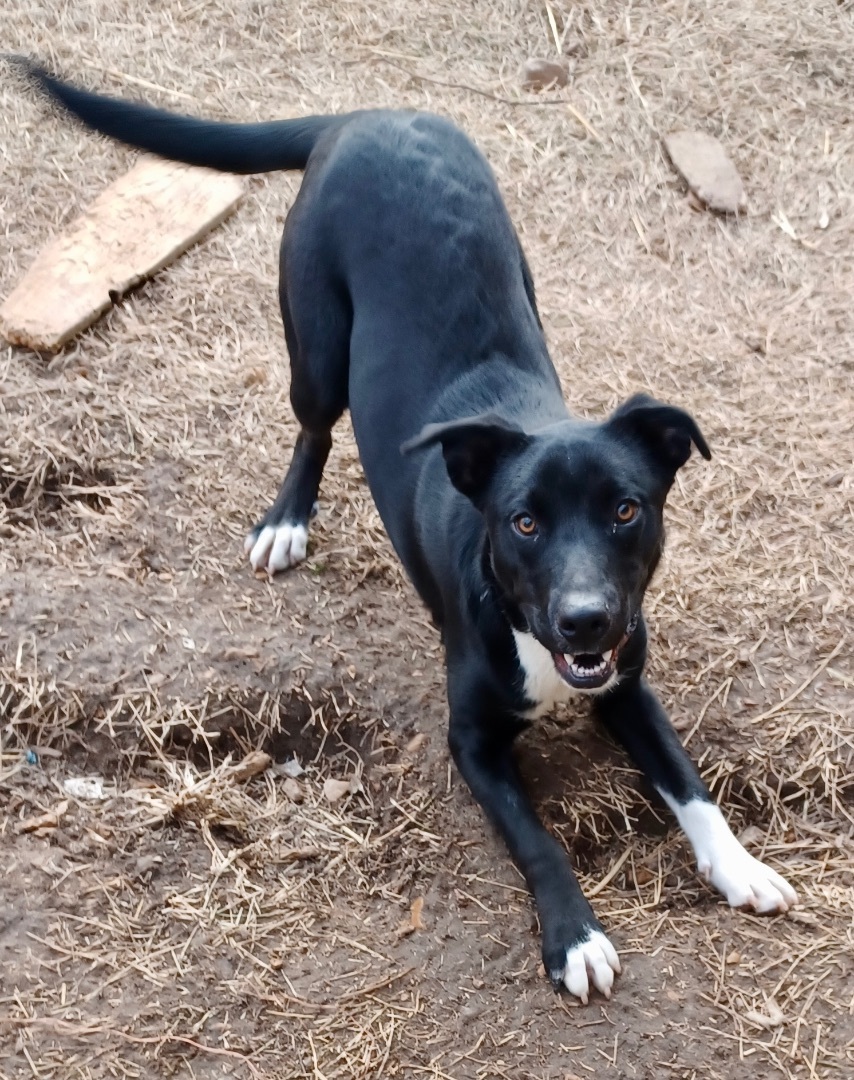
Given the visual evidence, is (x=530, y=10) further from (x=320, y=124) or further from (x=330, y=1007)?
(x=330, y=1007)

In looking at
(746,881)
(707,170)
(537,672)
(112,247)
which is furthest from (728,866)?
(707,170)

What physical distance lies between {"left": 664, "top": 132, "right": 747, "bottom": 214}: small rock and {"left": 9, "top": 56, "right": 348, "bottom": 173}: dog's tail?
235 centimetres

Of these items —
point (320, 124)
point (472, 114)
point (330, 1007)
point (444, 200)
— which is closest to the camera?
point (330, 1007)

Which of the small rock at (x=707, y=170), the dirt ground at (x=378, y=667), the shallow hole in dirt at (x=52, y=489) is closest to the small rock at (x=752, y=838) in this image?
the dirt ground at (x=378, y=667)

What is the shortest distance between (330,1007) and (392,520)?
54.6 inches

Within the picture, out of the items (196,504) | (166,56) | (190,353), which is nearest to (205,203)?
(190,353)

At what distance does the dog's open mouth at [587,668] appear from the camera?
2.72 m

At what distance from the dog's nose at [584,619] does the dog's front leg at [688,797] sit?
0.67 m

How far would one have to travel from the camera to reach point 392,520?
3.49 m

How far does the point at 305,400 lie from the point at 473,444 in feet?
3.73

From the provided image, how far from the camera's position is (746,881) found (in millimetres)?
2979

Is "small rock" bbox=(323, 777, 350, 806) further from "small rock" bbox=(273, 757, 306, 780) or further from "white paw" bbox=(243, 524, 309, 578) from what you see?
"white paw" bbox=(243, 524, 309, 578)

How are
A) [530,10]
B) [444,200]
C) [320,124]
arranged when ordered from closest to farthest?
[444,200] → [320,124] → [530,10]

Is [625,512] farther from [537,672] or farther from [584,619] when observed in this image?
[537,672]
